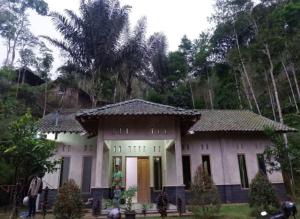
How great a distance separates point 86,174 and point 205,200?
6.54 metres

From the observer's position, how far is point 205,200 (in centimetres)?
751

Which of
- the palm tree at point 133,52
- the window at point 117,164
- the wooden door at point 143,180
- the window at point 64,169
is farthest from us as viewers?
the palm tree at point 133,52

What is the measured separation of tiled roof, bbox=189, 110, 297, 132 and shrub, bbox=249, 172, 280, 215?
4.30 metres

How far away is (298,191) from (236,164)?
5046 mm

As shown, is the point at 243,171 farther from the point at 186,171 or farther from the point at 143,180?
the point at 143,180

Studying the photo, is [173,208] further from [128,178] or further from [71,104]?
[71,104]

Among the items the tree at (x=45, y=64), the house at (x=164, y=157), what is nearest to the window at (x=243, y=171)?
the house at (x=164, y=157)

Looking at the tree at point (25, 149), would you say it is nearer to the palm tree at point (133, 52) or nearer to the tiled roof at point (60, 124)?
the tiled roof at point (60, 124)

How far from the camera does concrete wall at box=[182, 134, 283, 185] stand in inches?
490

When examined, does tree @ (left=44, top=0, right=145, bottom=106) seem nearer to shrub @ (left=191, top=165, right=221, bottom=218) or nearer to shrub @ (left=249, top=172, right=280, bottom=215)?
shrub @ (left=191, top=165, right=221, bottom=218)

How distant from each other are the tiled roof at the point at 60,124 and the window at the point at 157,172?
155 inches

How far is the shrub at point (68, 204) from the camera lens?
273 inches

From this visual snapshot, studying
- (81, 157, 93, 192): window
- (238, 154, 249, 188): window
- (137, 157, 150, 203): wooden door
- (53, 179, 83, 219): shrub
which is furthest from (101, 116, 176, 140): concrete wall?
(238, 154, 249, 188): window

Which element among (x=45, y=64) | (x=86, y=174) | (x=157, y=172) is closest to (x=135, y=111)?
(x=157, y=172)
